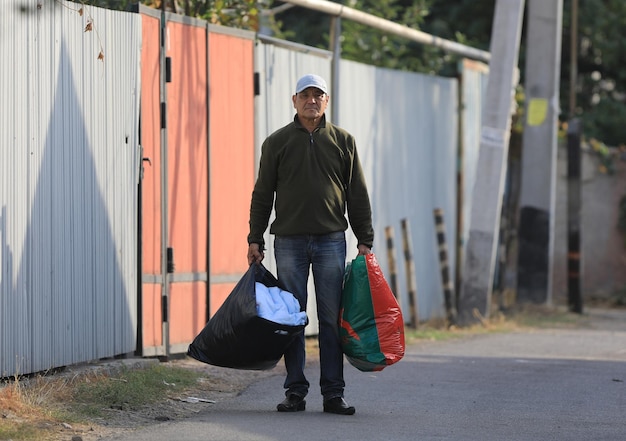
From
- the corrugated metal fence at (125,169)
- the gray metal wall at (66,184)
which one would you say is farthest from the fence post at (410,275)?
the gray metal wall at (66,184)

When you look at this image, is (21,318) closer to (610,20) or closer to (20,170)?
(20,170)

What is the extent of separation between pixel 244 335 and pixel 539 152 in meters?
9.54

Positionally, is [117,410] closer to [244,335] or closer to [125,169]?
[244,335]

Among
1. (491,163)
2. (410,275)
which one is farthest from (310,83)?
(491,163)

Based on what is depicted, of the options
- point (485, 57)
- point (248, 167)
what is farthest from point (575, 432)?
point (485, 57)

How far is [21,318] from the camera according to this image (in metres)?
7.66

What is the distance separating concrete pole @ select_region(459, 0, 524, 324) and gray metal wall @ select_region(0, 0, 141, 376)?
18.5ft

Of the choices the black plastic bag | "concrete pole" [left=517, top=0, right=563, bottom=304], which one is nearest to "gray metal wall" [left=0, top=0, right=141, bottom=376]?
the black plastic bag

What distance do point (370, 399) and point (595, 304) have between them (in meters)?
11.4

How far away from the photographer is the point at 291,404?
24.4 ft

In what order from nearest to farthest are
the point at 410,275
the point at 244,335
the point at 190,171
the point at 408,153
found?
the point at 244,335 < the point at 190,171 < the point at 410,275 < the point at 408,153

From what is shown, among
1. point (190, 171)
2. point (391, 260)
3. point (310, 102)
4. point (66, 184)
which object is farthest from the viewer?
point (391, 260)

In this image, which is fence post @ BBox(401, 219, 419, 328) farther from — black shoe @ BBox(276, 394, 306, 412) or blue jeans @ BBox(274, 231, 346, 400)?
black shoe @ BBox(276, 394, 306, 412)

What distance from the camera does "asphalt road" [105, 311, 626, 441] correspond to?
22.1 feet
